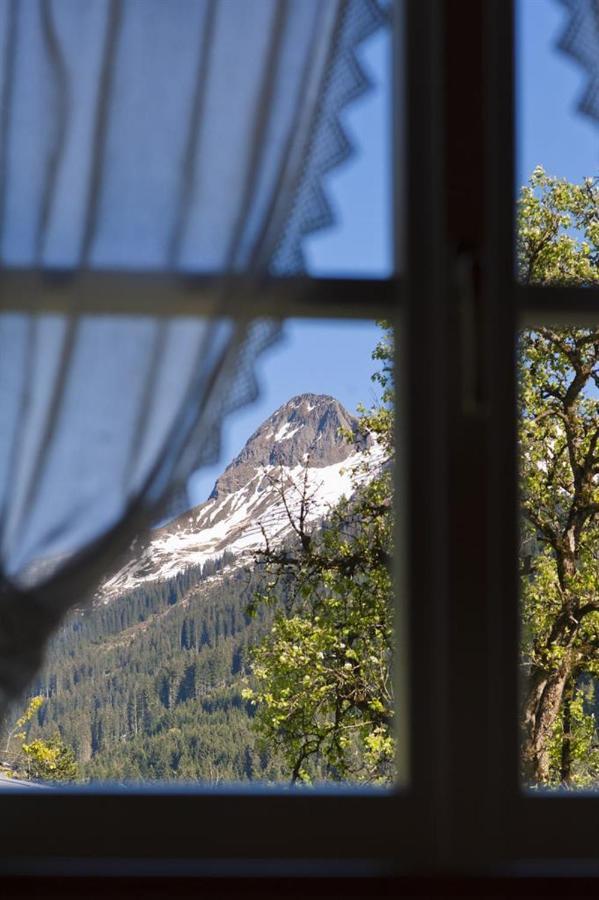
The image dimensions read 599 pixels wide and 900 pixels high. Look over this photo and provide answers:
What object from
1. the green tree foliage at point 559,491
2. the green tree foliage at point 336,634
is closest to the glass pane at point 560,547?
the green tree foliage at point 559,491

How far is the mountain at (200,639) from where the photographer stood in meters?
1.83

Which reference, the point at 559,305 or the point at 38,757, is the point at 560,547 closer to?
the point at 559,305

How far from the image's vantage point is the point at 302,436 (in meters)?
2.18

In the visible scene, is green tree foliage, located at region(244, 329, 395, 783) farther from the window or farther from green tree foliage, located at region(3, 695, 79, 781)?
the window

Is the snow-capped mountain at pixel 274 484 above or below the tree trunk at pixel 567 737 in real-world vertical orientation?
above

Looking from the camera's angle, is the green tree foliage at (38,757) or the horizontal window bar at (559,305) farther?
the green tree foliage at (38,757)

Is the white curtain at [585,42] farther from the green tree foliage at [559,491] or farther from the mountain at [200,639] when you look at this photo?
the green tree foliage at [559,491]

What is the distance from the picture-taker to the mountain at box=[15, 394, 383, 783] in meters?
1.83

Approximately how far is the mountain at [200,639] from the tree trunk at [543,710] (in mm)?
770

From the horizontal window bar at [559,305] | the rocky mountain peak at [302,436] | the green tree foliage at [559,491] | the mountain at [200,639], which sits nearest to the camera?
the horizontal window bar at [559,305]

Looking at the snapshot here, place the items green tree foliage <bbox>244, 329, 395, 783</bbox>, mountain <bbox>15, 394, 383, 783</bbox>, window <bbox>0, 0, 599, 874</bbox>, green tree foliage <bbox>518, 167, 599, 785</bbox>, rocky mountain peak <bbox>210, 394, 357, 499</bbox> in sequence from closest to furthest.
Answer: window <bbox>0, 0, 599, 874</bbox>
mountain <bbox>15, 394, 383, 783</bbox>
rocky mountain peak <bbox>210, 394, 357, 499</bbox>
green tree foliage <bbox>244, 329, 395, 783</bbox>
green tree foliage <bbox>518, 167, 599, 785</bbox>

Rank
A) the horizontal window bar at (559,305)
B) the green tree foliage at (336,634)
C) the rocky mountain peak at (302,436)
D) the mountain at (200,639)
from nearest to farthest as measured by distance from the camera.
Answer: the horizontal window bar at (559,305) → the mountain at (200,639) → the rocky mountain peak at (302,436) → the green tree foliage at (336,634)

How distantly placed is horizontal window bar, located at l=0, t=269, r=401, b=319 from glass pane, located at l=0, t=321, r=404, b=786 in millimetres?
71

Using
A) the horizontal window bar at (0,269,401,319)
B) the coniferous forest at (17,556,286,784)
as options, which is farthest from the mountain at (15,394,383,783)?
the horizontal window bar at (0,269,401,319)
